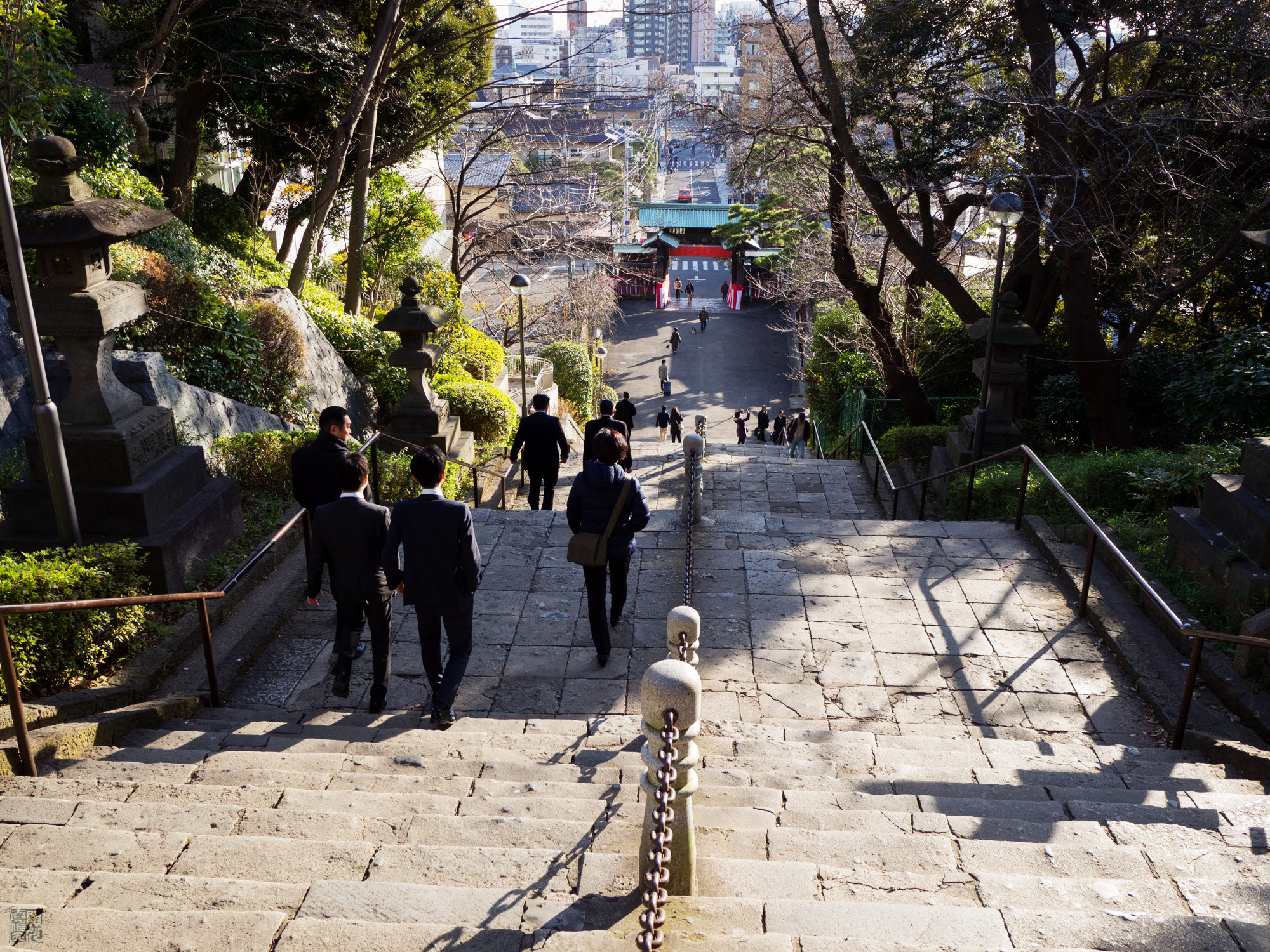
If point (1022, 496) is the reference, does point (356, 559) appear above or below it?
above

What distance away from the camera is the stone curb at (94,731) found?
161 inches

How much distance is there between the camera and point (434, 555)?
478cm

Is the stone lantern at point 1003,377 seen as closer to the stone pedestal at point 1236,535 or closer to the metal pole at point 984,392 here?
the metal pole at point 984,392

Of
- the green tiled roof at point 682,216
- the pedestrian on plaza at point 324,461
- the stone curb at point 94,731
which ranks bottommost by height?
the stone curb at point 94,731

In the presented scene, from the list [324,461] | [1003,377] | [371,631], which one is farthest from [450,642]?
[1003,377]

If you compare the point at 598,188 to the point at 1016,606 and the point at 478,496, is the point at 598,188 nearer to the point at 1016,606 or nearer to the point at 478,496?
the point at 478,496

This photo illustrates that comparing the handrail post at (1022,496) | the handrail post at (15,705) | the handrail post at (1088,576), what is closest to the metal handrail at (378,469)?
the handrail post at (15,705)

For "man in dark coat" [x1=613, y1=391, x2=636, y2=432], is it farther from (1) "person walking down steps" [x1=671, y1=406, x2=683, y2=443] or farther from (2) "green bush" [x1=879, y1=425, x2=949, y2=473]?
(1) "person walking down steps" [x1=671, y1=406, x2=683, y2=443]

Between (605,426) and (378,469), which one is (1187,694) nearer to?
(605,426)

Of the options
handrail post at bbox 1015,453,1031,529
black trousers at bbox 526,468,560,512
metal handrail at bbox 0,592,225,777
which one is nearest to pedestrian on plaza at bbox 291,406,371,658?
metal handrail at bbox 0,592,225,777

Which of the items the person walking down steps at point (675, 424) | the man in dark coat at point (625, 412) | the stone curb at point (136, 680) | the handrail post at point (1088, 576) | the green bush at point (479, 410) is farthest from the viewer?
the person walking down steps at point (675, 424)

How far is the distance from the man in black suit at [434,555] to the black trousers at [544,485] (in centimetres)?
395

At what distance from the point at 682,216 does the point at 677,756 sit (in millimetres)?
48929

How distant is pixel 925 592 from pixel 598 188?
68.6ft
